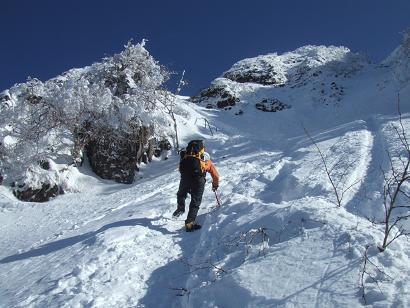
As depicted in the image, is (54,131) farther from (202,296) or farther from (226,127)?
(202,296)

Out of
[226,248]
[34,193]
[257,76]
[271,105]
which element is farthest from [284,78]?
[226,248]

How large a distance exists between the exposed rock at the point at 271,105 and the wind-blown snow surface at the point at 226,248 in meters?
18.5

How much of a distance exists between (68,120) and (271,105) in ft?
59.6

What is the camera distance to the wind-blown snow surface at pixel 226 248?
4.63 metres

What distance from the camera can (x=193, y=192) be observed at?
826cm

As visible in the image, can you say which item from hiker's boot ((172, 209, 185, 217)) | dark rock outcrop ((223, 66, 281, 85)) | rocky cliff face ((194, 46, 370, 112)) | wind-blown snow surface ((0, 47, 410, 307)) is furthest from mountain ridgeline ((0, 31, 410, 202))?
dark rock outcrop ((223, 66, 281, 85))

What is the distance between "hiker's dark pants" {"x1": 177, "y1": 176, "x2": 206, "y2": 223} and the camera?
26.1 ft

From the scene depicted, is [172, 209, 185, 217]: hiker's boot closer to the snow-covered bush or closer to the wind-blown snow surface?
the wind-blown snow surface

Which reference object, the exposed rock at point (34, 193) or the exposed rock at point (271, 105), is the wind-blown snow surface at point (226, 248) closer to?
the exposed rock at point (34, 193)

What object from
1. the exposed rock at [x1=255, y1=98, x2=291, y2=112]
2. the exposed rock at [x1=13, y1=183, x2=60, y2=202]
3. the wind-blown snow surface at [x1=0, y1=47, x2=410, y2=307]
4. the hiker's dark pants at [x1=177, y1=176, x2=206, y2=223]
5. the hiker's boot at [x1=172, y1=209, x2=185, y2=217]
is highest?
the exposed rock at [x1=255, y1=98, x2=291, y2=112]

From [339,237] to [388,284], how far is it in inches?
39.9

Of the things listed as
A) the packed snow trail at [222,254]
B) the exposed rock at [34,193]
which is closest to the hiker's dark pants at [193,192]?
the packed snow trail at [222,254]

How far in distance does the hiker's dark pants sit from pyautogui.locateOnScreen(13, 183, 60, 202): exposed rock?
849cm

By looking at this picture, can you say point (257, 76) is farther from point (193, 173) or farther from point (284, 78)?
point (193, 173)
